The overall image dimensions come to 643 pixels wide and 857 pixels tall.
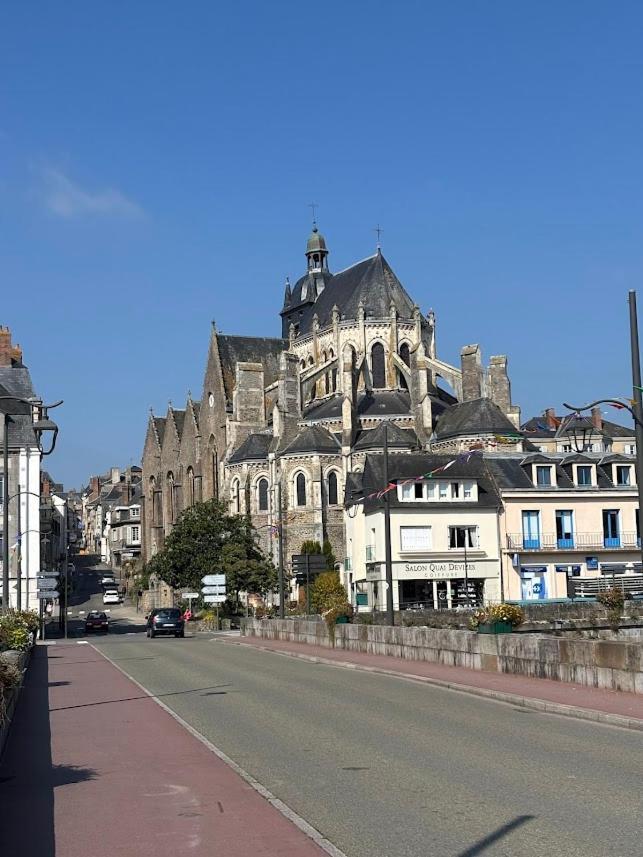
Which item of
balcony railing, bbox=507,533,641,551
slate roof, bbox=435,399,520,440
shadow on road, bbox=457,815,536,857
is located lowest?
shadow on road, bbox=457,815,536,857


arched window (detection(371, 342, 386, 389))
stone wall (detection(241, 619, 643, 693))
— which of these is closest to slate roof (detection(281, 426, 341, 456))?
arched window (detection(371, 342, 386, 389))

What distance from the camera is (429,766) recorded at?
10609mm

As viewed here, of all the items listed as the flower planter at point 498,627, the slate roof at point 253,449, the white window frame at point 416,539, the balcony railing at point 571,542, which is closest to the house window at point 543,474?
the balcony railing at point 571,542

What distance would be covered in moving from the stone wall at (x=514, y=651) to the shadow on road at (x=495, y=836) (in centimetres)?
870

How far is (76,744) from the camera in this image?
13227 mm

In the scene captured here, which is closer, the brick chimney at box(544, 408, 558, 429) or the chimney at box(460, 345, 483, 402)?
the chimney at box(460, 345, 483, 402)

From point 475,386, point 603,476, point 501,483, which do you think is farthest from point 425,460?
point 475,386

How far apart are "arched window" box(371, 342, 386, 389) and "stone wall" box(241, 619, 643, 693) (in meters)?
50.7

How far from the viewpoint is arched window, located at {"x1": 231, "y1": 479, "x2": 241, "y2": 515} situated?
78.0 m

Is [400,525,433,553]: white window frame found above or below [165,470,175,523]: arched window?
below

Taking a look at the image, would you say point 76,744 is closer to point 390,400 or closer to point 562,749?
point 562,749

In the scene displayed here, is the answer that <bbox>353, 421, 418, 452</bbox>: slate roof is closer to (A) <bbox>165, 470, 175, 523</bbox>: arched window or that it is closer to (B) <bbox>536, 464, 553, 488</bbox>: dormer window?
(B) <bbox>536, 464, 553, 488</bbox>: dormer window

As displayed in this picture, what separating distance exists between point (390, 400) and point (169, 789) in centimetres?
7122

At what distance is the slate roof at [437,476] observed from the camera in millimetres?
54531
